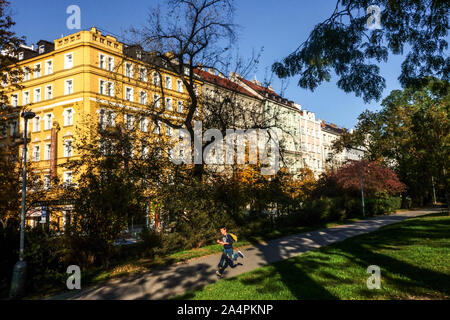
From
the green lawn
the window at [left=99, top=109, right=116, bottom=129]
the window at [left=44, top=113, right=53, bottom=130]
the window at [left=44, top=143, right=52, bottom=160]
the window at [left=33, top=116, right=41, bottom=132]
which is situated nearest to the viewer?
the green lawn

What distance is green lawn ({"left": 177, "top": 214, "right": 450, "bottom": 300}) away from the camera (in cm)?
724

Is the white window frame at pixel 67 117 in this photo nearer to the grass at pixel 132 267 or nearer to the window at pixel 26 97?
the window at pixel 26 97

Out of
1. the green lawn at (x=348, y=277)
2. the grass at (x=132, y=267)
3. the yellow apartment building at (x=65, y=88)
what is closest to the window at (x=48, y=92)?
the yellow apartment building at (x=65, y=88)

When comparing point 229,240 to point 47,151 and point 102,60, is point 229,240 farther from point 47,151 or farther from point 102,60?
point 47,151

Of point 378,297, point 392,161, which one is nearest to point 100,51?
point 378,297

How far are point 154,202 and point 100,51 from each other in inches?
1109

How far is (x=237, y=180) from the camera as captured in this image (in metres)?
19.0

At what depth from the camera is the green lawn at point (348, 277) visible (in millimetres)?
7242

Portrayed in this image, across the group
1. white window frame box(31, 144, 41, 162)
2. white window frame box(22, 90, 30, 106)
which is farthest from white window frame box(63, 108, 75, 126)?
white window frame box(22, 90, 30, 106)

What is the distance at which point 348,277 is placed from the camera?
847 cm

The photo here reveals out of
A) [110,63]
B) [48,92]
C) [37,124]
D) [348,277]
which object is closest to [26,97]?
[48,92]

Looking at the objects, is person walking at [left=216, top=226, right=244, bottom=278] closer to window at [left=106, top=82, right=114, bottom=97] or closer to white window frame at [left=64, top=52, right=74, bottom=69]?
window at [left=106, top=82, right=114, bottom=97]
